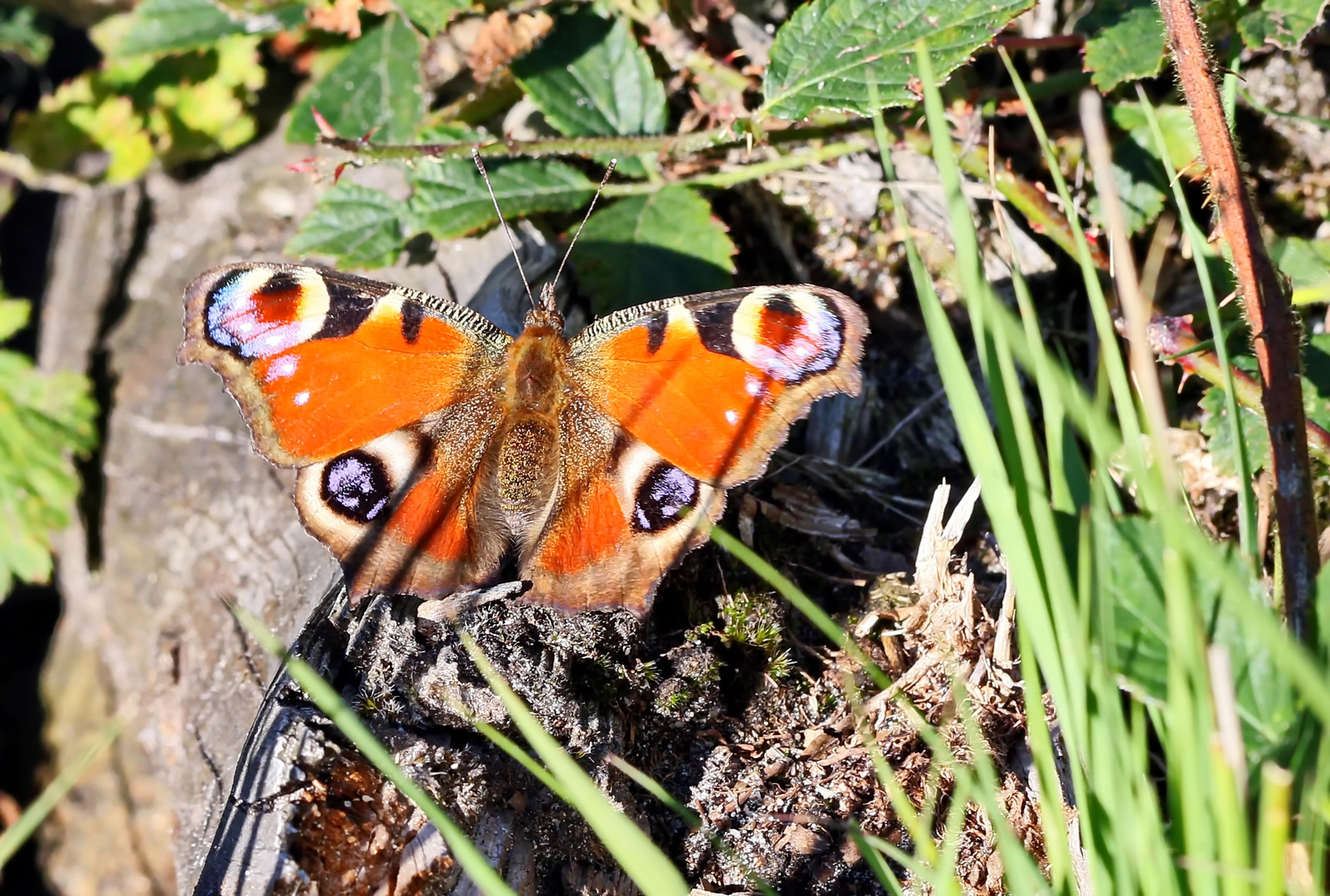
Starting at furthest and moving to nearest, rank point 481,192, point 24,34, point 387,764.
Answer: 1. point 24,34
2. point 481,192
3. point 387,764

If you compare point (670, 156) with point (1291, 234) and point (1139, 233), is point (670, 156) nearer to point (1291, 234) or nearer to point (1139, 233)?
point (1139, 233)

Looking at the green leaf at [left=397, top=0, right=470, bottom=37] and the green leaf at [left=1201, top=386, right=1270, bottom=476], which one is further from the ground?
the green leaf at [left=397, top=0, right=470, bottom=37]

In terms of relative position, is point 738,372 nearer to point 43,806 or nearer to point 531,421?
point 531,421

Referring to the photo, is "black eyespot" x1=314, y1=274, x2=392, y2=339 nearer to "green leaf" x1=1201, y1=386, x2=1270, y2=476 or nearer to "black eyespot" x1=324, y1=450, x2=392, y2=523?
"black eyespot" x1=324, y1=450, x2=392, y2=523

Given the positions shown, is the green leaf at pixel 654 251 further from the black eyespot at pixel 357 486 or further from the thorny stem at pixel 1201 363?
the thorny stem at pixel 1201 363

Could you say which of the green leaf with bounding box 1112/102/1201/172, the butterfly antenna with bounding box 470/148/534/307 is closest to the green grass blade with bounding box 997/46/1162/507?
the green leaf with bounding box 1112/102/1201/172

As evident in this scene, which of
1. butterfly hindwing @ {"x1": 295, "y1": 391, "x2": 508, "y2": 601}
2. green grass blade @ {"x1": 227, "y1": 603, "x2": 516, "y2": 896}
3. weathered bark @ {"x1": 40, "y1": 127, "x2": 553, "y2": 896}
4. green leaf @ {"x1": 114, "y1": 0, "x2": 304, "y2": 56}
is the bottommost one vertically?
weathered bark @ {"x1": 40, "y1": 127, "x2": 553, "y2": 896}

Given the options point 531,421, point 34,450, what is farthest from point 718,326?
point 34,450

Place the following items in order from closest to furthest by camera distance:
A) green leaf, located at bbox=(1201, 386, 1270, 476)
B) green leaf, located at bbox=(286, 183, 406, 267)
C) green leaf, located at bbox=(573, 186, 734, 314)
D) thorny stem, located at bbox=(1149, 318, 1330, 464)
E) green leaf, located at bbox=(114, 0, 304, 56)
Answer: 1. thorny stem, located at bbox=(1149, 318, 1330, 464)
2. green leaf, located at bbox=(1201, 386, 1270, 476)
3. green leaf, located at bbox=(573, 186, 734, 314)
4. green leaf, located at bbox=(286, 183, 406, 267)
5. green leaf, located at bbox=(114, 0, 304, 56)
